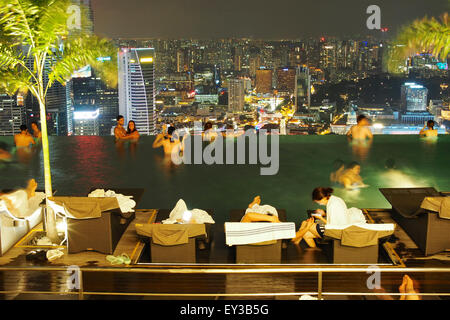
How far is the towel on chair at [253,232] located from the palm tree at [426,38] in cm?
312

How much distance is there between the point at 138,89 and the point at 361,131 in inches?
334

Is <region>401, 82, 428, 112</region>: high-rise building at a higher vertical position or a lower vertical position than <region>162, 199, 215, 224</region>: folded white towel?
higher

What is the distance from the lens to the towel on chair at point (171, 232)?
530 centimetres

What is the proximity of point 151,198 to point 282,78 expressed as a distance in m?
17.1

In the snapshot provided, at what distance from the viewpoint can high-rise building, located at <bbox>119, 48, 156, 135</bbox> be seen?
16094 millimetres

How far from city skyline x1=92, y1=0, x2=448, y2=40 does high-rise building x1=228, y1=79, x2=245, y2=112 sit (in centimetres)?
214

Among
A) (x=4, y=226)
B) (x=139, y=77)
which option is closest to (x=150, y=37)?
(x=139, y=77)

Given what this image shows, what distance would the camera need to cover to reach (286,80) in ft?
77.5

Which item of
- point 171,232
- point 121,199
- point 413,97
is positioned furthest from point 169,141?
point 413,97

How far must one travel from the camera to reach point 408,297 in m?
4.41

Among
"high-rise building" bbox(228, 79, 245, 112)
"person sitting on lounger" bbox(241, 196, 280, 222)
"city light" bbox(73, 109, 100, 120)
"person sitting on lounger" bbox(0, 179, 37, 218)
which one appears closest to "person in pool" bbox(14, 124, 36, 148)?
"city light" bbox(73, 109, 100, 120)

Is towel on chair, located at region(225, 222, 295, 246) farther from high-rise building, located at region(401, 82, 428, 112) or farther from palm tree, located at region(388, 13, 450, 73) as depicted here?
high-rise building, located at region(401, 82, 428, 112)

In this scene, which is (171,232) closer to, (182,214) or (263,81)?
(182,214)
